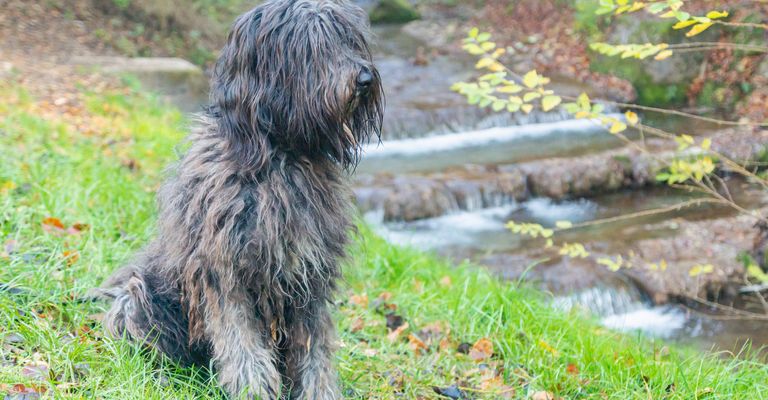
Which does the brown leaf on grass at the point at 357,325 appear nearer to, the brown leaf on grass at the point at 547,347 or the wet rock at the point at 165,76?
the brown leaf on grass at the point at 547,347

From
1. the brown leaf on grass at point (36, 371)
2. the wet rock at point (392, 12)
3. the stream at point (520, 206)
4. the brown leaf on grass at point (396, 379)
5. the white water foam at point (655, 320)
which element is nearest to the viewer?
the brown leaf on grass at point (36, 371)

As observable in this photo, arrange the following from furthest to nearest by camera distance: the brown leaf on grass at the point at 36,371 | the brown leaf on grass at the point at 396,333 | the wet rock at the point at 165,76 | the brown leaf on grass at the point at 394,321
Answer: the wet rock at the point at 165,76 → the brown leaf on grass at the point at 394,321 → the brown leaf on grass at the point at 396,333 → the brown leaf on grass at the point at 36,371

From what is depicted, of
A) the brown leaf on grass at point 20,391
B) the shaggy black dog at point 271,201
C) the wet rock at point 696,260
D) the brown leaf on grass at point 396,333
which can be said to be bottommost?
the wet rock at point 696,260

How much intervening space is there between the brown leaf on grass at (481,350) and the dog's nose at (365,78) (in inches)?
85.8

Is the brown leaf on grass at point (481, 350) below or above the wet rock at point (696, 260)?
above

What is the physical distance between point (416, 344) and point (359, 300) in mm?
694

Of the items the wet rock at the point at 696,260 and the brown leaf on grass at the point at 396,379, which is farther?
the wet rock at the point at 696,260

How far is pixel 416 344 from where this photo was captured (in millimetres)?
4699

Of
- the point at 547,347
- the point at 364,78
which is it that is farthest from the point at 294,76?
the point at 547,347

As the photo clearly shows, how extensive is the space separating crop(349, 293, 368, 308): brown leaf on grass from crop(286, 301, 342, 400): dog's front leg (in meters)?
1.65

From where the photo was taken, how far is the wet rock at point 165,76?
35.0 feet

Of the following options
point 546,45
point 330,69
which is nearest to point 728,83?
point 546,45

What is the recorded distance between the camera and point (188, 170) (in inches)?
133

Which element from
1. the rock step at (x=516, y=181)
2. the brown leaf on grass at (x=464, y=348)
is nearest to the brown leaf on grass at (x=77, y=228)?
the brown leaf on grass at (x=464, y=348)
